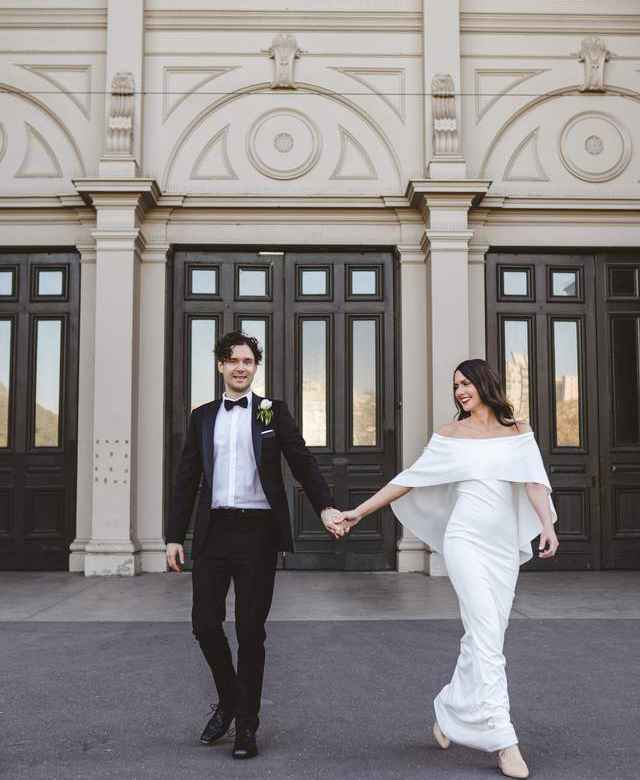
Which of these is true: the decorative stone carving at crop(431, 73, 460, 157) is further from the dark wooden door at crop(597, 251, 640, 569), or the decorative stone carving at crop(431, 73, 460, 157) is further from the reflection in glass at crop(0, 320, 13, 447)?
the reflection in glass at crop(0, 320, 13, 447)

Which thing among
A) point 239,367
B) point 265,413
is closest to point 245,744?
point 265,413

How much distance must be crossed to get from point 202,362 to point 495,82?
5072 millimetres

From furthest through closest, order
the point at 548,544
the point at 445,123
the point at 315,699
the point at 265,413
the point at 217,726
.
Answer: the point at 445,123 < the point at 315,699 < the point at 265,413 < the point at 217,726 < the point at 548,544

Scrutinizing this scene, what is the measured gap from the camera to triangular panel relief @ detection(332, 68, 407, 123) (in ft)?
36.0

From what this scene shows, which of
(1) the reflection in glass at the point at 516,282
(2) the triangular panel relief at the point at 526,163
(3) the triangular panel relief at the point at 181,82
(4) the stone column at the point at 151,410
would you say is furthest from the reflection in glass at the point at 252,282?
(2) the triangular panel relief at the point at 526,163

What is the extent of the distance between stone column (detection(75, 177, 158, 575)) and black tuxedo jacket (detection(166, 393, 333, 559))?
5.88 meters

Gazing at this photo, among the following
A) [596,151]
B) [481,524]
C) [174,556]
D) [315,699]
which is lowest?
[315,699]

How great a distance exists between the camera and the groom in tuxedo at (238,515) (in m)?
4.06

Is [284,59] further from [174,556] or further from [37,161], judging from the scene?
[174,556]

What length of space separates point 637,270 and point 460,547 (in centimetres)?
802

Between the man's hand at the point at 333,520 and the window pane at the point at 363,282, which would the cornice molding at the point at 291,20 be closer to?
the window pane at the point at 363,282

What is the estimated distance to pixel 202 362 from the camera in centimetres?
1085

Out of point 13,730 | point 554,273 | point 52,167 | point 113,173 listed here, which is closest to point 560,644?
point 13,730

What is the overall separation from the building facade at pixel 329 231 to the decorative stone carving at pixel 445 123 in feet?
0.08
